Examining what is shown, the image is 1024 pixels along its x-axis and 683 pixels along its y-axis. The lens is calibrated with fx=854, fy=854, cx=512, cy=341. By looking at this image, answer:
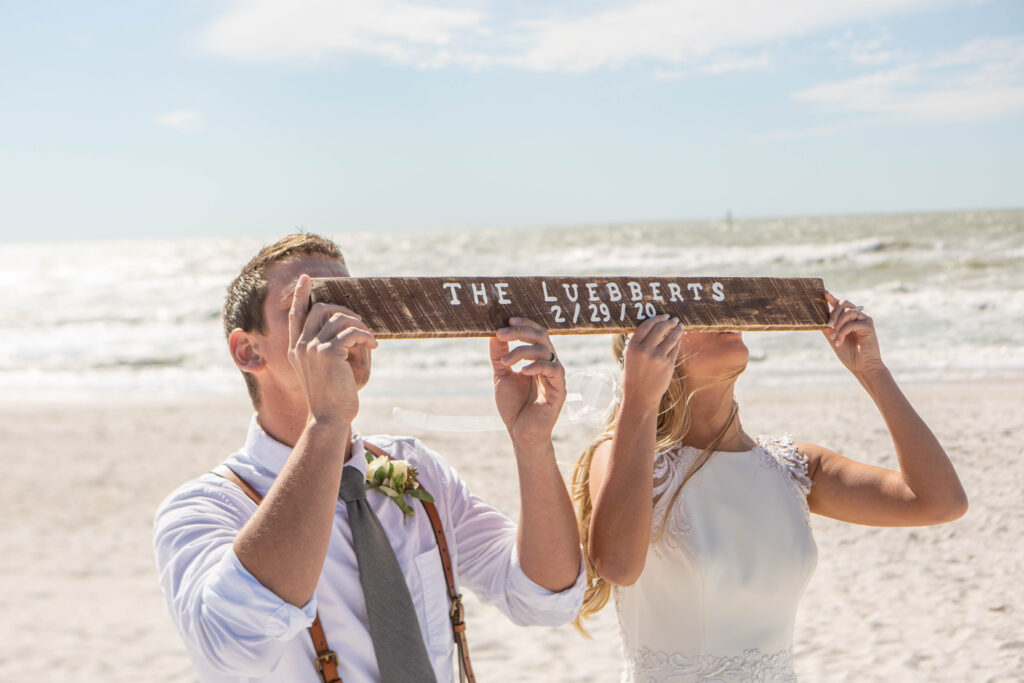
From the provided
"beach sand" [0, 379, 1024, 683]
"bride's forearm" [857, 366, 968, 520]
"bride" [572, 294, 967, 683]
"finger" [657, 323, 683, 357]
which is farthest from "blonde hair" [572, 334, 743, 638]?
"beach sand" [0, 379, 1024, 683]

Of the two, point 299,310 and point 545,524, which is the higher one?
point 299,310

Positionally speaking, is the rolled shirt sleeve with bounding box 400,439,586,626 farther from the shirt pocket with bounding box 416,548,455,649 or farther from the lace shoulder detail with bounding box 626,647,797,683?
the lace shoulder detail with bounding box 626,647,797,683

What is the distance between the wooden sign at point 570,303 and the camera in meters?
1.58

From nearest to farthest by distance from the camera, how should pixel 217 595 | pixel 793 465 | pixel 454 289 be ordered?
pixel 217 595, pixel 454 289, pixel 793 465

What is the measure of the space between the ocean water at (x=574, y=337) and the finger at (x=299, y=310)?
3.11 ft

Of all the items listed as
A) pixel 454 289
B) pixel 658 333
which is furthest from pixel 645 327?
pixel 454 289

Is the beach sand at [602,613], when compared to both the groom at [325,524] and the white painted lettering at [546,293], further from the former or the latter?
the white painted lettering at [546,293]

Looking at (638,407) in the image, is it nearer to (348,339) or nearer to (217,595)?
(348,339)

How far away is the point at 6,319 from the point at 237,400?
1862 cm

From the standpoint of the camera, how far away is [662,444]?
258 cm

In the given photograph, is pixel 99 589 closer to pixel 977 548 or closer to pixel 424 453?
pixel 424 453

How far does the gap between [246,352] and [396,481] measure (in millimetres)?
428

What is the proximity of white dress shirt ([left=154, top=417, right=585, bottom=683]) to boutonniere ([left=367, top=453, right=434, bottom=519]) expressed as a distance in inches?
1.0

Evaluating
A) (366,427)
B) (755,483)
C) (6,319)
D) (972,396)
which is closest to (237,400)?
(366,427)
